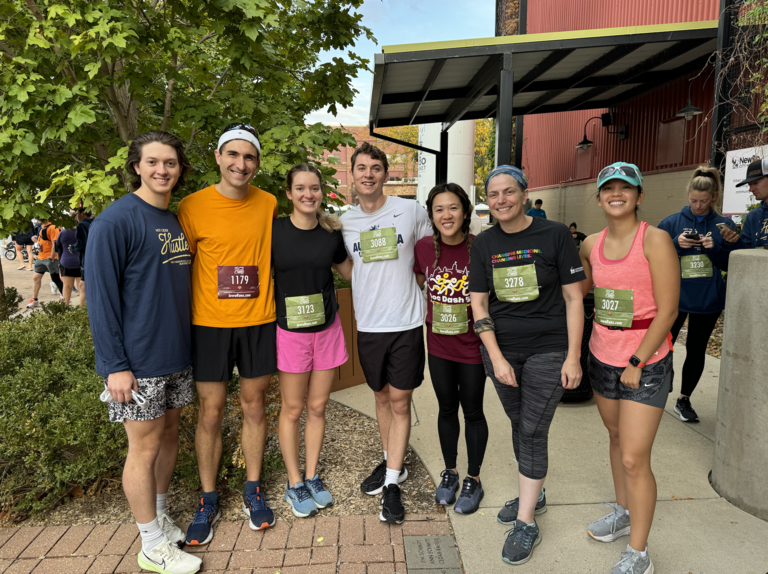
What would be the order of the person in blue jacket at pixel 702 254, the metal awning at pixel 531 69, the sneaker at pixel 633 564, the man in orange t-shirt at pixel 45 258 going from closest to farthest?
the sneaker at pixel 633 564 → the person in blue jacket at pixel 702 254 → the metal awning at pixel 531 69 → the man in orange t-shirt at pixel 45 258

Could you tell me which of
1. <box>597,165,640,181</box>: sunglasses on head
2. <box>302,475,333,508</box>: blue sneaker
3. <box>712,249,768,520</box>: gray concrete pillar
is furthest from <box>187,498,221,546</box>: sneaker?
<box>712,249,768,520</box>: gray concrete pillar

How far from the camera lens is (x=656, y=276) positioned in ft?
7.11

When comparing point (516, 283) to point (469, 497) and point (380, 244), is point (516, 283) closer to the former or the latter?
point (380, 244)

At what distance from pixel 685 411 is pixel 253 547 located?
3.49 meters

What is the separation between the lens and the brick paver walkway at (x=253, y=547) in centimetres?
247

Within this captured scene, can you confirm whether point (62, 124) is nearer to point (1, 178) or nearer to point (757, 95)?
point (1, 178)

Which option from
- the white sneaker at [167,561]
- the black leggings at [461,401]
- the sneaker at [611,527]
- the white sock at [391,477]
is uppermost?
the black leggings at [461,401]

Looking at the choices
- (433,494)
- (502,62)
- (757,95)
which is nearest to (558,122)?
(757,95)

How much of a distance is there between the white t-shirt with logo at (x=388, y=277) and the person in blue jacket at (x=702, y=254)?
212 cm

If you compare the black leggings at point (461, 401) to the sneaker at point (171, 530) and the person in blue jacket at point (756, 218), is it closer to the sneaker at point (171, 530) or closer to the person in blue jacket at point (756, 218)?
the sneaker at point (171, 530)

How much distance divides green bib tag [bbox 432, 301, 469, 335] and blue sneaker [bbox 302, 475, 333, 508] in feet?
4.03

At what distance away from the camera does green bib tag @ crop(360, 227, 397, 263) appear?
9.19ft

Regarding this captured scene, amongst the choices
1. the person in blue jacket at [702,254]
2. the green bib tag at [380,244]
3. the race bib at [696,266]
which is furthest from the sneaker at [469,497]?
the race bib at [696,266]

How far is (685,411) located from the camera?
4.05 meters
